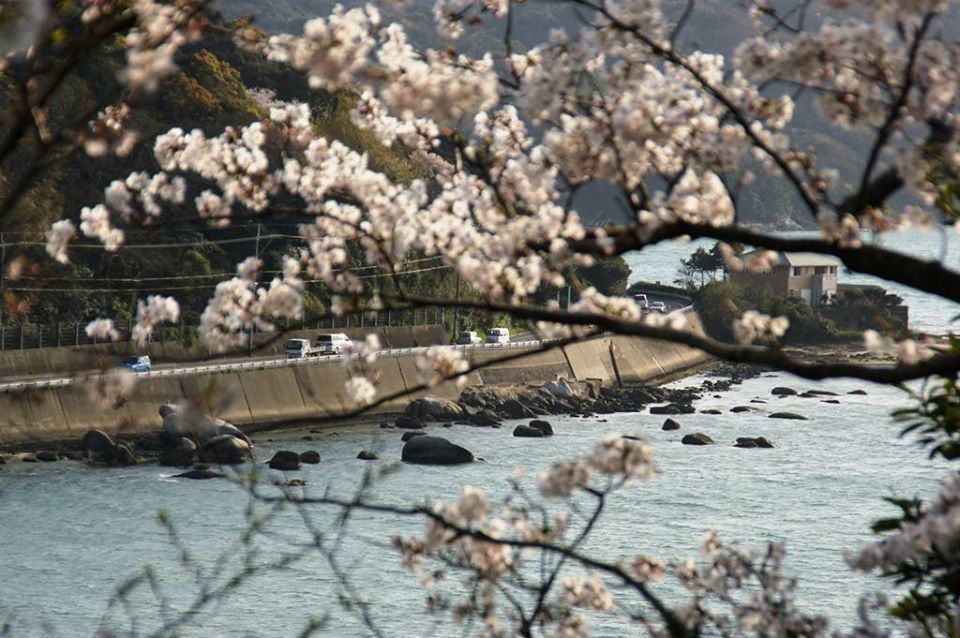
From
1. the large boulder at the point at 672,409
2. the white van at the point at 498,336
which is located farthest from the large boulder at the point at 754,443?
the white van at the point at 498,336

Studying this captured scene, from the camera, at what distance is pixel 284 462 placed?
46.6 meters

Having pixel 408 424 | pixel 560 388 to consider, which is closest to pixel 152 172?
pixel 408 424

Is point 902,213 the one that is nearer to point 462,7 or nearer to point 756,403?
point 462,7

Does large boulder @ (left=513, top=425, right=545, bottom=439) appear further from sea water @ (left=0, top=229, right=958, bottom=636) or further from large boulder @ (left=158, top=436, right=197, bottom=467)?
large boulder @ (left=158, top=436, right=197, bottom=467)

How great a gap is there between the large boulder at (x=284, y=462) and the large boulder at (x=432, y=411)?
48.9 ft

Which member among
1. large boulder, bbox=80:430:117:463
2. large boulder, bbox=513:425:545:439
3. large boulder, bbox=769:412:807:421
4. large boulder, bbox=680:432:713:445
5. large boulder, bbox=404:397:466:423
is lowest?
large boulder, bbox=769:412:807:421

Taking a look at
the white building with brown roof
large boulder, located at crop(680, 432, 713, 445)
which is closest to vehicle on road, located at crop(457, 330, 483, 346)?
large boulder, located at crop(680, 432, 713, 445)

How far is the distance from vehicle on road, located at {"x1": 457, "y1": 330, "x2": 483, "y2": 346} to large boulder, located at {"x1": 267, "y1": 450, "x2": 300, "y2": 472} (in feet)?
76.3

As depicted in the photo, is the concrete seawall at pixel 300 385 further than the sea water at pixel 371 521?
Yes

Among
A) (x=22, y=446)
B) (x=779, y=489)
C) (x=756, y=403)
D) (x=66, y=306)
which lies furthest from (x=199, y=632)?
(x=756, y=403)

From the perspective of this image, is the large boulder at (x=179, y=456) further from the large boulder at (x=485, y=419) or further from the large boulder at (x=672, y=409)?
the large boulder at (x=672, y=409)

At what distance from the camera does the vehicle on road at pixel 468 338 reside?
70.2 metres

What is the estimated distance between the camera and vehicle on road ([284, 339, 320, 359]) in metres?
59.8

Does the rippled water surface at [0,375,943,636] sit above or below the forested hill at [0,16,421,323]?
below
